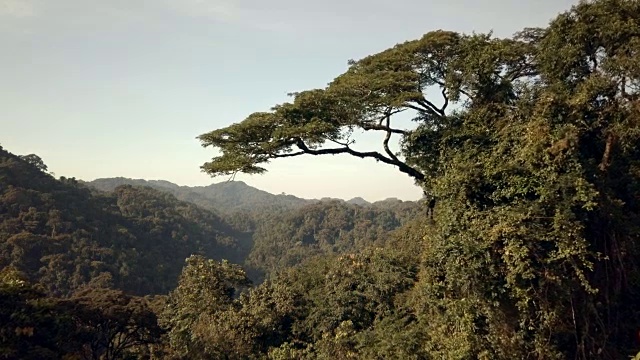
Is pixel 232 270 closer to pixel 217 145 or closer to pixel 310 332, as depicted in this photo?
pixel 310 332

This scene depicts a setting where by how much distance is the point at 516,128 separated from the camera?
7.66 meters

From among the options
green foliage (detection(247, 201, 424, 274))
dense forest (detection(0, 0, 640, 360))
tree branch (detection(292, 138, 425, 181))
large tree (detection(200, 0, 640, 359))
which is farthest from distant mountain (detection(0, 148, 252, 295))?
large tree (detection(200, 0, 640, 359))

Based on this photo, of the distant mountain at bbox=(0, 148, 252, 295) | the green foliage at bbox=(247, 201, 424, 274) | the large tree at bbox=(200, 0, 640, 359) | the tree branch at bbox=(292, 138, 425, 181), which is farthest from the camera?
the green foliage at bbox=(247, 201, 424, 274)

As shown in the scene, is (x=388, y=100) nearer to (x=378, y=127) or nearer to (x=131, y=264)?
(x=378, y=127)

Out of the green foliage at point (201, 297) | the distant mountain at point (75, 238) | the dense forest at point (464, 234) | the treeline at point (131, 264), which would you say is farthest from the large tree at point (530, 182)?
the distant mountain at point (75, 238)

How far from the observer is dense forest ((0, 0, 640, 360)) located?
6875mm

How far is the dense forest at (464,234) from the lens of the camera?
6875mm

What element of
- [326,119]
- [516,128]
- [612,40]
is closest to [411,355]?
[516,128]

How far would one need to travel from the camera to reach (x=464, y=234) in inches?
280

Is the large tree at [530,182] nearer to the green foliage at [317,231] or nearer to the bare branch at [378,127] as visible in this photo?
the bare branch at [378,127]

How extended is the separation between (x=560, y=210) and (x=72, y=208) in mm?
56895

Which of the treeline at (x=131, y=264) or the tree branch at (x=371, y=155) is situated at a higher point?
the tree branch at (x=371, y=155)

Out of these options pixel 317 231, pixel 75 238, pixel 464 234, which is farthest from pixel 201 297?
pixel 317 231

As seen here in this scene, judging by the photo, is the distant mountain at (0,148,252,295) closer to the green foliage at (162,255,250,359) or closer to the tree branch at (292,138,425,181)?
the green foliage at (162,255,250,359)
